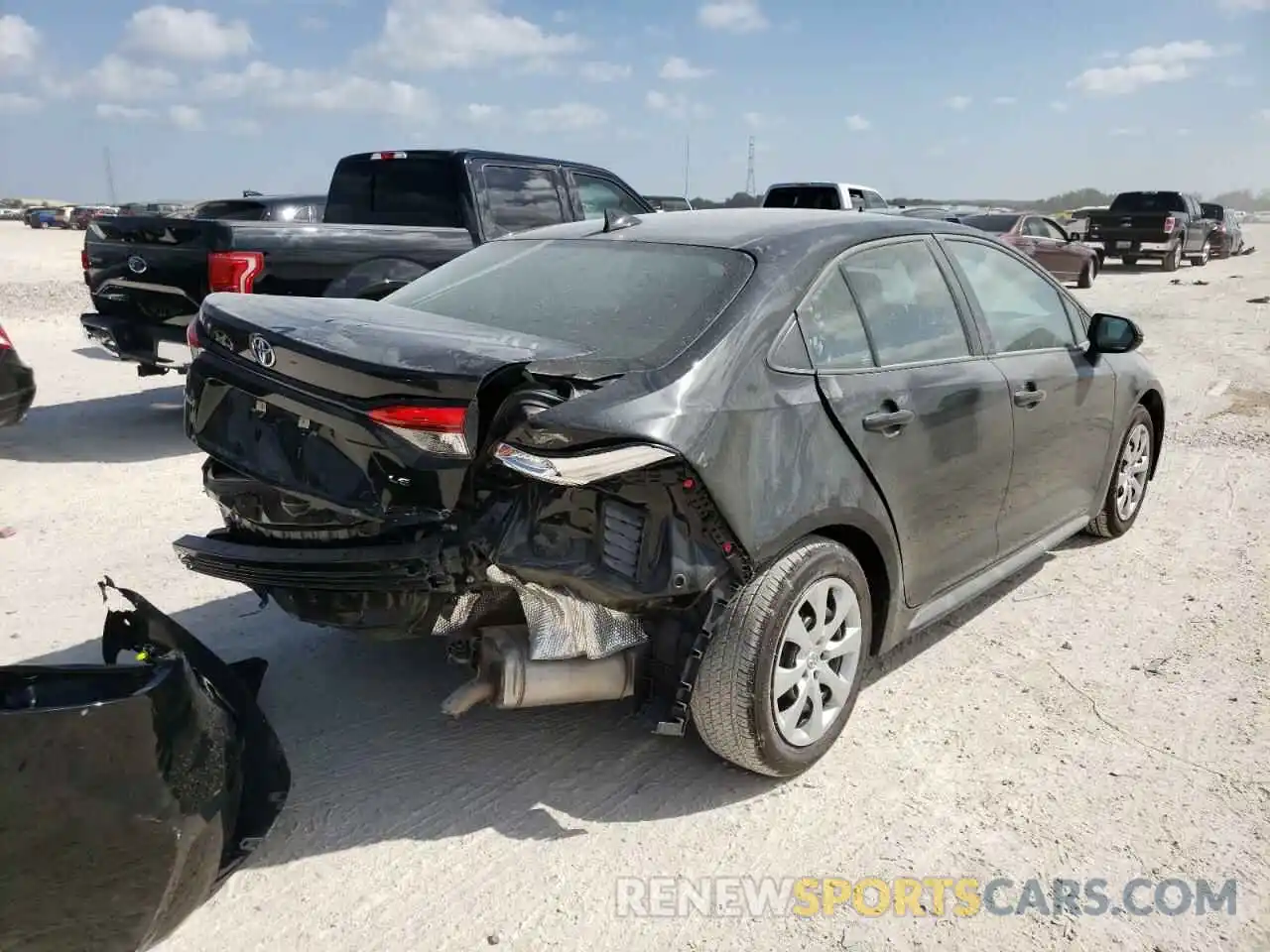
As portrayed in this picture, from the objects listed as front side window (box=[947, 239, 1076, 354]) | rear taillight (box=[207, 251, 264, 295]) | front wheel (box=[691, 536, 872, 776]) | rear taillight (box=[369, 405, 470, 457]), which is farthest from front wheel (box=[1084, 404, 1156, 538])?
rear taillight (box=[207, 251, 264, 295])

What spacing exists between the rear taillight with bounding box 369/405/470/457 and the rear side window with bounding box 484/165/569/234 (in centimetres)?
573

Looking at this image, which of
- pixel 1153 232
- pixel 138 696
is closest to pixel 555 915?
pixel 138 696

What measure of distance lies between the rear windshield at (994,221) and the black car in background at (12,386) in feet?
55.7

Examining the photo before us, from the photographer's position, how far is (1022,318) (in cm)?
436

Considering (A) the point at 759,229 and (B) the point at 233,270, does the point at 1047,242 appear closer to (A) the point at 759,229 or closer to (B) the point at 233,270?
(B) the point at 233,270

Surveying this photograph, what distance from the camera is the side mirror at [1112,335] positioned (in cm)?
463

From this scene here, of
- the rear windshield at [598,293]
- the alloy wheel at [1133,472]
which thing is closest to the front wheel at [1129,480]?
the alloy wheel at [1133,472]

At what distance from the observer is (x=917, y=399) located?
350 centimetres

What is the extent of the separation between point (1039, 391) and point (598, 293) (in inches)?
78.0

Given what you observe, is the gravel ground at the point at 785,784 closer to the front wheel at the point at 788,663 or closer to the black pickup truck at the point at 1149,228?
the front wheel at the point at 788,663

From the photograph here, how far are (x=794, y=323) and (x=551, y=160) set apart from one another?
238 inches

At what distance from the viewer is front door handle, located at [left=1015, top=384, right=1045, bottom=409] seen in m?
Result: 4.04

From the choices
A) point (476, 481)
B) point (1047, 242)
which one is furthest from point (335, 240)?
point (1047, 242)

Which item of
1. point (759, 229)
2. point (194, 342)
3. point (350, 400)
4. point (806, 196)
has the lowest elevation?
point (350, 400)
